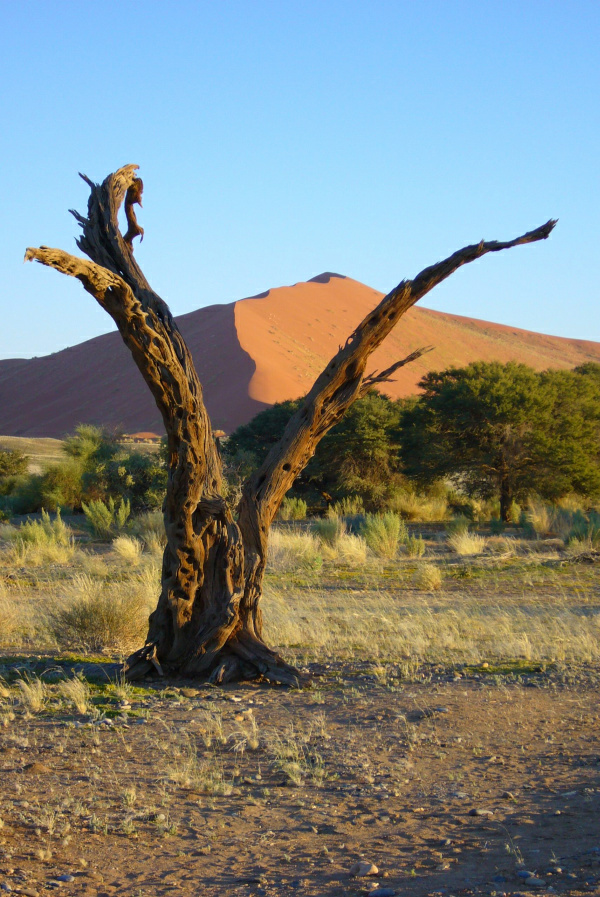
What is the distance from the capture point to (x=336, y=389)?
24.0 ft

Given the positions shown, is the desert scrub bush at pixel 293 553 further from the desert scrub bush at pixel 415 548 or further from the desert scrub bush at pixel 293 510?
the desert scrub bush at pixel 293 510

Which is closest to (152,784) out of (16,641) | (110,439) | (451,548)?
(16,641)

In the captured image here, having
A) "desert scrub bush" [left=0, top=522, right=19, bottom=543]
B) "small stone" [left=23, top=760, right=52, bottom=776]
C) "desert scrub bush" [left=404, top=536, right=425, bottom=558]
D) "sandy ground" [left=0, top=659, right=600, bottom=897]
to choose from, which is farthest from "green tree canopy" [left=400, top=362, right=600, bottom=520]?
"small stone" [left=23, top=760, right=52, bottom=776]

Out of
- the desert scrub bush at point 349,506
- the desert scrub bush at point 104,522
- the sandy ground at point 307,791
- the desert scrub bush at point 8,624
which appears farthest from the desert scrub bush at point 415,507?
the sandy ground at point 307,791

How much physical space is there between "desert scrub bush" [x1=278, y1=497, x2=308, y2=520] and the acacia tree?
1682 centimetres

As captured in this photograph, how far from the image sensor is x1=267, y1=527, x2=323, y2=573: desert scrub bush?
1678cm

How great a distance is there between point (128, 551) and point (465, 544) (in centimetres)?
695

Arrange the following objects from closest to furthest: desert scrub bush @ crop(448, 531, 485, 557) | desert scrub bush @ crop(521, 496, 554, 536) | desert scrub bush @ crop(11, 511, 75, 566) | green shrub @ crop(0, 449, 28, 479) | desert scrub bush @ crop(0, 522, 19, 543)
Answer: desert scrub bush @ crop(11, 511, 75, 566) → desert scrub bush @ crop(448, 531, 485, 557) → desert scrub bush @ crop(0, 522, 19, 543) → desert scrub bush @ crop(521, 496, 554, 536) → green shrub @ crop(0, 449, 28, 479)

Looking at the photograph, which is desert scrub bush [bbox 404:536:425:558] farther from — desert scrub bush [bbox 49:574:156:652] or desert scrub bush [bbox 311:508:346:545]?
desert scrub bush [bbox 49:574:156:652]

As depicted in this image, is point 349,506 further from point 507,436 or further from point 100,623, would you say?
point 100,623

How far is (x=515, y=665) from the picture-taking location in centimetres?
809

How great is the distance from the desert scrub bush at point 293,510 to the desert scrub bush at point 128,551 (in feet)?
21.8

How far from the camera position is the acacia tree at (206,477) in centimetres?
674

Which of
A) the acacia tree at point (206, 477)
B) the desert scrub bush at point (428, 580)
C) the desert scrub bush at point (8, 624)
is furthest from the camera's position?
the desert scrub bush at point (428, 580)
